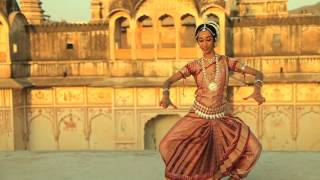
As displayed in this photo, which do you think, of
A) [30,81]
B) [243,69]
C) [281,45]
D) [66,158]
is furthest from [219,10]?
[243,69]

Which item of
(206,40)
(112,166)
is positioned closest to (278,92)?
(112,166)

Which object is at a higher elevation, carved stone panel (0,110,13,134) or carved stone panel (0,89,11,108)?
carved stone panel (0,89,11,108)

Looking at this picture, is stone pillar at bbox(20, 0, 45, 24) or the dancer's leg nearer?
the dancer's leg

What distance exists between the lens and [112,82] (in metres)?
15.4

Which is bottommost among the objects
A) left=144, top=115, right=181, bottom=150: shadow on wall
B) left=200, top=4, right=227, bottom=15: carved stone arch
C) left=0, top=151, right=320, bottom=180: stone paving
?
Answer: left=144, top=115, right=181, bottom=150: shadow on wall

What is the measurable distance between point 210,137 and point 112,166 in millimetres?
2088

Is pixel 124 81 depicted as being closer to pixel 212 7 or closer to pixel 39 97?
pixel 39 97

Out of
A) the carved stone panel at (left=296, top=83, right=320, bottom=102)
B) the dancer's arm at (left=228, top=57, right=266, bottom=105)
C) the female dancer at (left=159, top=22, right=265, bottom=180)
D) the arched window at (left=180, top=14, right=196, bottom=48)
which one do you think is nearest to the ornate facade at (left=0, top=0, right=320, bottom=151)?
the carved stone panel at (left=296, top=83, right=320, bottom=102)

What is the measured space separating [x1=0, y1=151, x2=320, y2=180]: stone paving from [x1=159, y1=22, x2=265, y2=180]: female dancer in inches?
40.2

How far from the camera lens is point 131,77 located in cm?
1567

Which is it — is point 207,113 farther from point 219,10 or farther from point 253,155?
point 219,10

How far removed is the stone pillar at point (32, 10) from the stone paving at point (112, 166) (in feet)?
54.4

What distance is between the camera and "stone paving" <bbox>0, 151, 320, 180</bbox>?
5.46 metres

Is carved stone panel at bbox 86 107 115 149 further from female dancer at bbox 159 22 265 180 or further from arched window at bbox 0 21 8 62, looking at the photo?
female dancer at bbox 159 22 265 180
